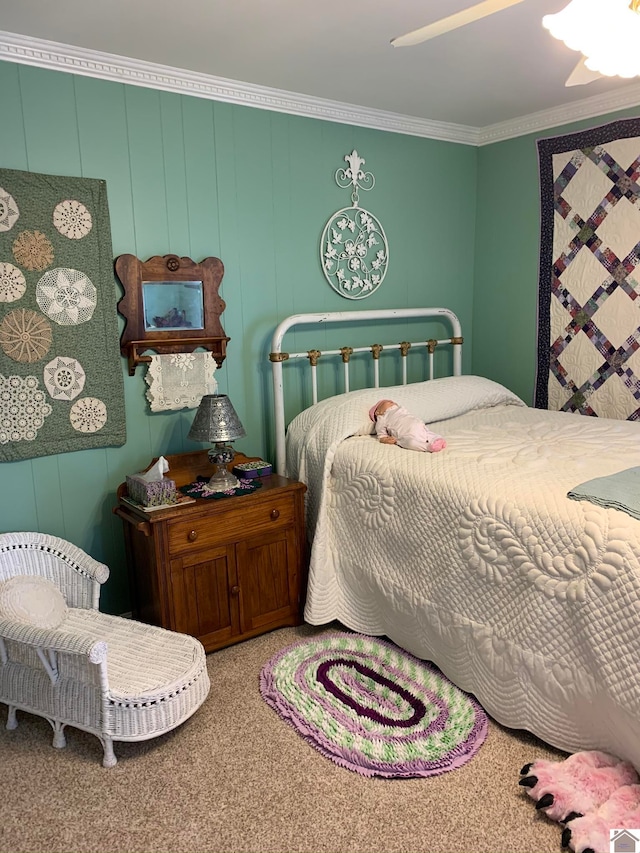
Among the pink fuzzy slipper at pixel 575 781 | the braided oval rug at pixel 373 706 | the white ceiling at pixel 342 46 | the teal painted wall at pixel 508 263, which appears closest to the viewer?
the pink fuzzy slipper at pixel 575 781

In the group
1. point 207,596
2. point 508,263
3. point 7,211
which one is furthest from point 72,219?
point 508,263

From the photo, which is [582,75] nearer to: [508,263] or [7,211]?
[7,211]

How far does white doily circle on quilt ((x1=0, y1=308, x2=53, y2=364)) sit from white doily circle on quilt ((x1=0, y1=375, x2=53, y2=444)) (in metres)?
0.09

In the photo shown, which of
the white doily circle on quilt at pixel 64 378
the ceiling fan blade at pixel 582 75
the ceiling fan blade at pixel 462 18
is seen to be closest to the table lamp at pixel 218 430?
the white doily circle on quilt at pixel 64 378

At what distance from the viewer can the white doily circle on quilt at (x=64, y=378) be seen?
2.62 metres

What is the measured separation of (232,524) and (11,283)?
1203 mm

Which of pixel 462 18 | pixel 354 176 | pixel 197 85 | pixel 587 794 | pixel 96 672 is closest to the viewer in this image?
pixel 462 18

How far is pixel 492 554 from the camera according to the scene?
2.21m

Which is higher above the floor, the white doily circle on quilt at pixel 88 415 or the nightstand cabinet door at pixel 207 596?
the white doily circle on quilt at pixel 88 415

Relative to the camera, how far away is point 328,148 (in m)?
3.29

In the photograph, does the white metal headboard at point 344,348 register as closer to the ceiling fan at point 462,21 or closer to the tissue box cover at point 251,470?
the tissue box cover at point 251,470

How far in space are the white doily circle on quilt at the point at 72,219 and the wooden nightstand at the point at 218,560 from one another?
966 mm

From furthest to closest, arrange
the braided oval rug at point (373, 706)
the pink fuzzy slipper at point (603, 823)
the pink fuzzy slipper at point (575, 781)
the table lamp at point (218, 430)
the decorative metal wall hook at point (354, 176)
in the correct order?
the decorative metal wall hook at point (354, 176)
the table lamp at point (218, 430)
the braided oval rug at point (373, 706)
the pink fuzzy slipper at point (575, 781)
the pink fuzzy slipper at point (603, 823)

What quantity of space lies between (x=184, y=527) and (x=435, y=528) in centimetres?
91
